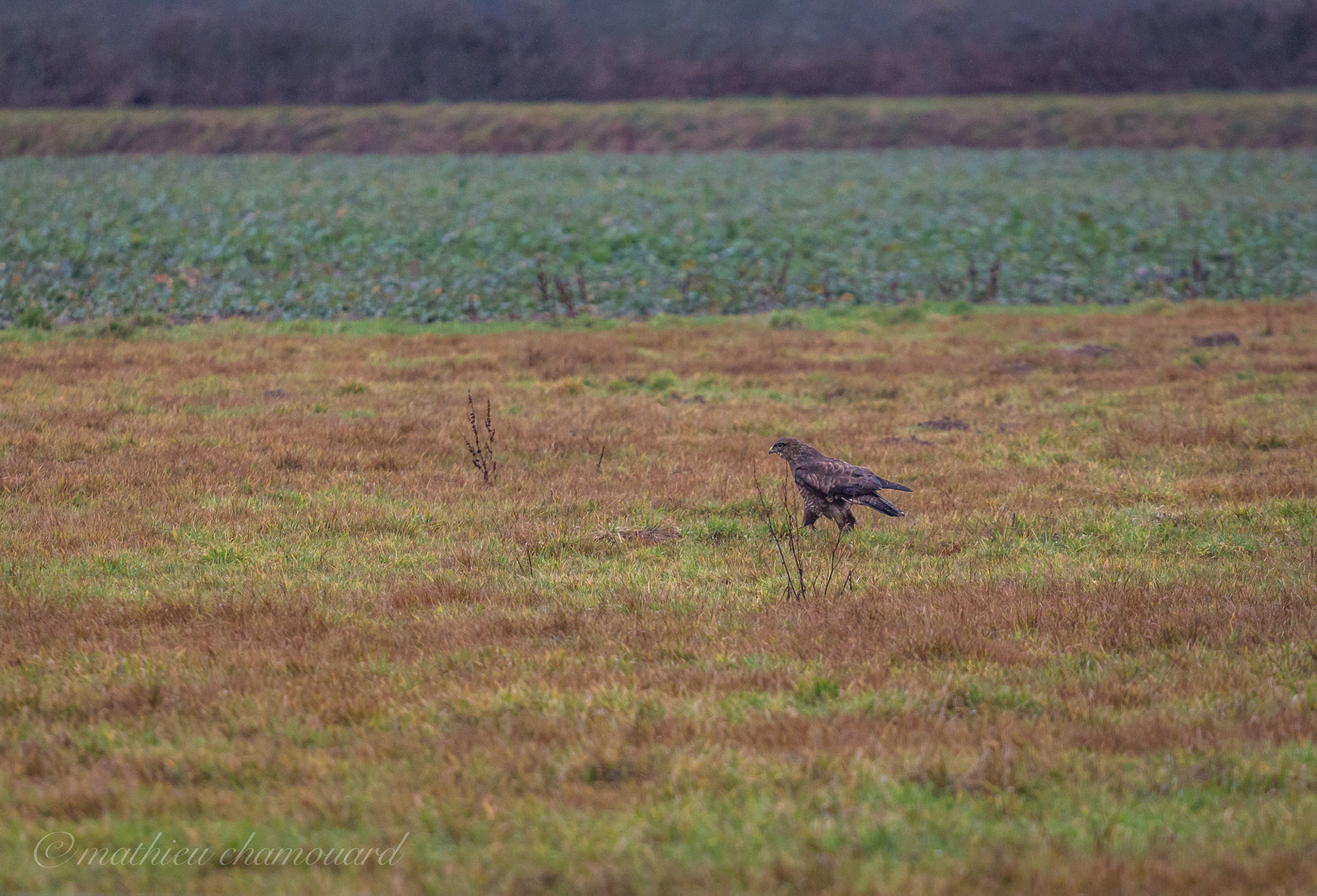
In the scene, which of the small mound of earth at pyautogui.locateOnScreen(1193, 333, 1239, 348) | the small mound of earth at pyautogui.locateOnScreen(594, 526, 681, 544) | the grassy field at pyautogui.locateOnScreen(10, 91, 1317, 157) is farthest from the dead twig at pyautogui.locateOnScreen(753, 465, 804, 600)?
the grassy field at pyautogui.locateOnScreen(10, 91, 1317, 157)

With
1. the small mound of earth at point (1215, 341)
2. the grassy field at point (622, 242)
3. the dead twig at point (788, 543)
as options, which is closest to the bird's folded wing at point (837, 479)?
the dead twig at point (788, 543)

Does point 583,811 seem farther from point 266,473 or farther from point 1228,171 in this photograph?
point 1228,171

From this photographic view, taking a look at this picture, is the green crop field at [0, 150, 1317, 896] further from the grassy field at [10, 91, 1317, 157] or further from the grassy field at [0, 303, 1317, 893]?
the grassy field at [10, 91, 1317, 157]

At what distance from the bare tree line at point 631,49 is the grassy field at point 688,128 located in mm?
20989

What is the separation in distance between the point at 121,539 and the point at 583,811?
17.9 feet

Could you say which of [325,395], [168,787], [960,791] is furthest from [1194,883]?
[325,395]

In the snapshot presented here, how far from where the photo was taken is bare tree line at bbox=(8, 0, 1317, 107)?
109250mm

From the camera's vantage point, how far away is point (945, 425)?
43.9ft

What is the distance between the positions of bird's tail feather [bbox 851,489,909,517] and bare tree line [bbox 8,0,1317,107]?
10544 centimetres

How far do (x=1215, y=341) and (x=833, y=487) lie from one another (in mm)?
13302

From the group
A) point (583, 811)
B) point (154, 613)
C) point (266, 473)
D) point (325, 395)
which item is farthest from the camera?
point (325, 395)

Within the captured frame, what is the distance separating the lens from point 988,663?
6191mm

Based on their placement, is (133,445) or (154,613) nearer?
Answer: (154,613)

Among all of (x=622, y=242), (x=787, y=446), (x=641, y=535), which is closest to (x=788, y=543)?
(x=787, y=446)
